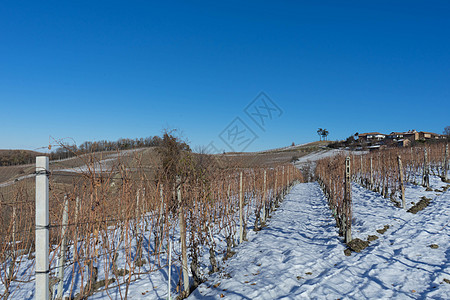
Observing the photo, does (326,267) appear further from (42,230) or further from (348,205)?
(42,230)

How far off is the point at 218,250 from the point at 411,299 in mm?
3253

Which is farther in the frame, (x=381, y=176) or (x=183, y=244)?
(x=381, y=176)

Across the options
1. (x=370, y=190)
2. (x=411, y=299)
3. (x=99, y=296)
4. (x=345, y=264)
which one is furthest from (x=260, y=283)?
(x=370, y=190)

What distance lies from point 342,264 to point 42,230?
4.03 m

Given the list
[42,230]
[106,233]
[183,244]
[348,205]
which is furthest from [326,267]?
[42,230]

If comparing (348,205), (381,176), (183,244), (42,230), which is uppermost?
(42,230)

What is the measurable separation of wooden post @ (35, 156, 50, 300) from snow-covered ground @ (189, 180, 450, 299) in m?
2.01

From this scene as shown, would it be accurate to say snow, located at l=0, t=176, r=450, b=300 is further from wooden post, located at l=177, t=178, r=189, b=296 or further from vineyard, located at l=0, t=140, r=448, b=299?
wooden post, located at l=177, t=178, r=189, b=296

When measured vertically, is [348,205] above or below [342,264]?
above

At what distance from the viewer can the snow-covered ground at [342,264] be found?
3178 mm

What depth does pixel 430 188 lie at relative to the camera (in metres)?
8.88

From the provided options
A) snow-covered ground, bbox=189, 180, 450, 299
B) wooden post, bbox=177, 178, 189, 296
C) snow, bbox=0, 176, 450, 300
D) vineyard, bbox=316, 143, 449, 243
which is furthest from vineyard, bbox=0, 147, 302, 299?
vineyard, bbox=316, 143, 449, 243

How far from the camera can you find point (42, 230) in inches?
71.8

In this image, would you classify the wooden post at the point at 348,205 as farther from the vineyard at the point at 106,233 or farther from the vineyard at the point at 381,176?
the vineyard at the point at 106,233
